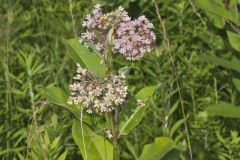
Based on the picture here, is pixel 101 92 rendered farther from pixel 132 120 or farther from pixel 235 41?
pixel 235 41

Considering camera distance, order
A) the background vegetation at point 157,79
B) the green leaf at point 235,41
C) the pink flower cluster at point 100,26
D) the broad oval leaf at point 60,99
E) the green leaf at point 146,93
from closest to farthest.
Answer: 1. the pink flower cluster at point 100,26
2. the broad oval leaf at point 60,99
3. the green leaf at point 146,93
4. the background vegetation at point 157,79
5. the green leaf at point 235,41

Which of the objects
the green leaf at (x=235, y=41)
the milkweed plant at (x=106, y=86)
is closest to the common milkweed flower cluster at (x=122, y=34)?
the milkweed plant at (x=106, y=86)

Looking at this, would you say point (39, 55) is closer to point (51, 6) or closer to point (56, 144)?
point (51, 6)

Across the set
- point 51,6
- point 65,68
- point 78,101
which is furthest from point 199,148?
point 51,6

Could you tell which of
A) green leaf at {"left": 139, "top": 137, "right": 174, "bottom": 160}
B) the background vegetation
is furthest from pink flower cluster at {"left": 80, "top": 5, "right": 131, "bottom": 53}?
the background vegetation

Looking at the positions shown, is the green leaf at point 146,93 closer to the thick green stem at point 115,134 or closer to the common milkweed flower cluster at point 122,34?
the thick green stem at point 115,134

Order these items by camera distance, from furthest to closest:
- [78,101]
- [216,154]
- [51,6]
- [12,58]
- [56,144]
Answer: [51,6] → [12,58] → [216,154] → [56,144] → [78,101]
